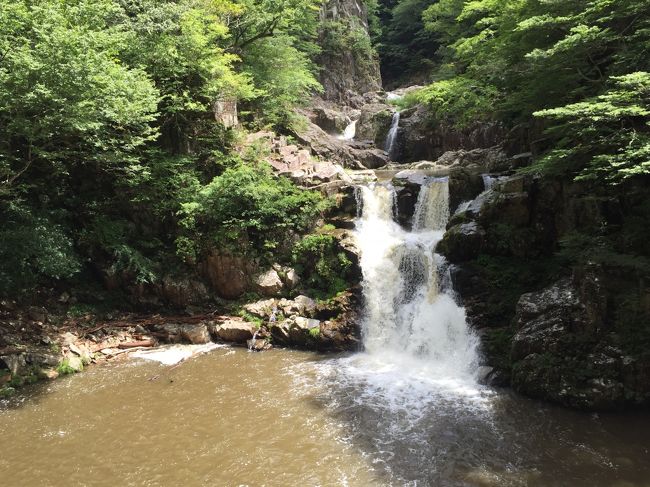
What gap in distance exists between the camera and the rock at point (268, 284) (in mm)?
13906

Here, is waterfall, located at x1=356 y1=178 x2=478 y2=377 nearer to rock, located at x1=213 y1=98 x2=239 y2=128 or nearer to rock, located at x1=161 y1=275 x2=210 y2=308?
rock, located at x1=161 y1=275 x2=210 y2=308

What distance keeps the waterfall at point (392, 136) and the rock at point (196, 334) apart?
52.9ft

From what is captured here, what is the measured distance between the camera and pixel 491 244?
12.0 meters

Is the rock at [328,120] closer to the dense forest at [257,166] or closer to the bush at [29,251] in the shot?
the dense forest at [257,166]

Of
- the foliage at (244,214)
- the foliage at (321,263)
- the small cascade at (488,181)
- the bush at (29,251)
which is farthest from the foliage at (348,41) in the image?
the bush at (29,251)

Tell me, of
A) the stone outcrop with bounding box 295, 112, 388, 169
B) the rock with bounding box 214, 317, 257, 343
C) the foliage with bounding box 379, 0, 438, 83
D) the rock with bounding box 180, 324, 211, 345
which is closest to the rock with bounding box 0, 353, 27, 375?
the rock with bounding box 180, 324, 211, 345

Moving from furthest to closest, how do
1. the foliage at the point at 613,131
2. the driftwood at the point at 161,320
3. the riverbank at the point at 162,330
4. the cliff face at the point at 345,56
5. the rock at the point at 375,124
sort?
the cliff face at the point at 345,56 < the rock at the point at 375,124 < the driftwood at the point at 161,320 < the riverbank at the point at 162,330 < the foliage at the point at 613,131

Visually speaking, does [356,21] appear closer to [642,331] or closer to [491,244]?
[491,244]

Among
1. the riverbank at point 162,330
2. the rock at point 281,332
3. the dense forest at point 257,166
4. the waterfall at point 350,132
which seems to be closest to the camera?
the dense forest at point 257,166

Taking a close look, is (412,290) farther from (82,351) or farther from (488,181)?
(82,351)

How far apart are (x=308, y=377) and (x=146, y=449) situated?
13.1ft

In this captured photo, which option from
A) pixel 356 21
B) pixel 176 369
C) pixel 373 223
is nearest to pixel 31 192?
pixel 176 369

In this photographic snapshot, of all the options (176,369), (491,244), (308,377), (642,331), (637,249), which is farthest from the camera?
(491,244)

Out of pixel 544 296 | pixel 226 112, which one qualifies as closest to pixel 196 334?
pixel 226 112
